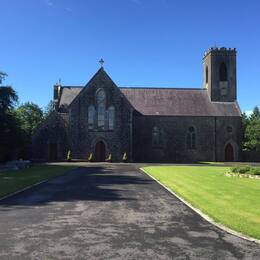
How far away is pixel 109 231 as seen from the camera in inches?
379

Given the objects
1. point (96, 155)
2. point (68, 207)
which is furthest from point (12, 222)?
point (96, 155)

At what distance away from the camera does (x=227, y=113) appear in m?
56.8

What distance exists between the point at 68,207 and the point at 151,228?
4083mm

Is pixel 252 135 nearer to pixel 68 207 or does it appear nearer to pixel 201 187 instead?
pixel 201 187

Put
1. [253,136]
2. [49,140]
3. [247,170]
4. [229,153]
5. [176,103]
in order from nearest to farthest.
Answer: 1. [247,170]
2. [49,140]
3. [253,136]
4. [229,153]
5. [176,103]

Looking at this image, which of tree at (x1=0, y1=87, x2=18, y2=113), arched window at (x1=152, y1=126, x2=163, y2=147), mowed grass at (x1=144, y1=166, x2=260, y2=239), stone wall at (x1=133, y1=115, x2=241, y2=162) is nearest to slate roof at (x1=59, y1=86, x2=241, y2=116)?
stone wall at (x1=133, y1=115, x2=241, y2=162)

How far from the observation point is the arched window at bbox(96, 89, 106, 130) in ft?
175

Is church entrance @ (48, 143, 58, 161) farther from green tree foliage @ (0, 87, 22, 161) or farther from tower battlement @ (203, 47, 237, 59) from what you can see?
tower battlement @ (203, 47, 237, 59)

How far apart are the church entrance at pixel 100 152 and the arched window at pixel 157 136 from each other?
7186 millimetres

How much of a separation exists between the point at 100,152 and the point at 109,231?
1710 inches

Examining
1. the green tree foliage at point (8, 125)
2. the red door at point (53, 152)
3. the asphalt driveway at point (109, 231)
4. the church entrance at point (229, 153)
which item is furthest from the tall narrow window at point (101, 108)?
the asphalt driveway at point (109, 231)

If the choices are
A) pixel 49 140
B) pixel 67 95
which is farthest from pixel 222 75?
pixel 49 140

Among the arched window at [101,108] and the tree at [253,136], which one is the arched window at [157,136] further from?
the tree at [253,136]

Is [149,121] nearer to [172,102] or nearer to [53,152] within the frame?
[172,102]
